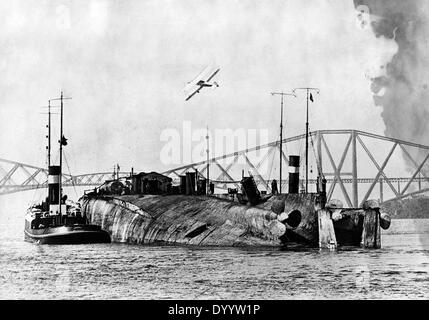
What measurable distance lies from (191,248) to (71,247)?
26.4ft

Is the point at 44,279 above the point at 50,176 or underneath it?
underneath

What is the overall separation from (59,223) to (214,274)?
2240 cm

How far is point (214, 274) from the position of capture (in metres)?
30.6

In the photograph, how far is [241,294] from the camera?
1011 inches

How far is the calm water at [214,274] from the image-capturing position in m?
26.2

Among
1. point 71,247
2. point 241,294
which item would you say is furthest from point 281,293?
point 71,247

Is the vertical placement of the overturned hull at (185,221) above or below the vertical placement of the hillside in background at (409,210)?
above

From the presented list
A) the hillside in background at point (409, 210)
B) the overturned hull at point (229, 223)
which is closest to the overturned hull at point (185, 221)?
the overturned hull at point (229, 223)

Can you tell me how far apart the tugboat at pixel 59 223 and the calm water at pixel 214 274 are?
4677 mm

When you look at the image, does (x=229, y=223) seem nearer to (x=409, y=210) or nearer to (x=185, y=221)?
(x=185, y=221)

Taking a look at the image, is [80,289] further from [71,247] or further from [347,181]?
[347,181]

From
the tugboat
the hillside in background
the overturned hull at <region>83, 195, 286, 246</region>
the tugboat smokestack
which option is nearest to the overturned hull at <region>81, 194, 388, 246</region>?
the overturned hull at <region>83, 195, 286, 246</region>

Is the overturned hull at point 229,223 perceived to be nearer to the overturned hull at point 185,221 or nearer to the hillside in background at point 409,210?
the overturned hull at point 185,221
